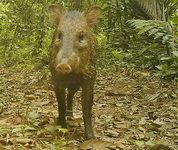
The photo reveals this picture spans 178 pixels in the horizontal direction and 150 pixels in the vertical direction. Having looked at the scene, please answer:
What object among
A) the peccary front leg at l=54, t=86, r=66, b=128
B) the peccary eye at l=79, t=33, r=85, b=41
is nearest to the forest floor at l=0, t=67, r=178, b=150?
the peccary front leg at l=54, t=86, r=66, b=128

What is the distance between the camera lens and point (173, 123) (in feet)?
14.0

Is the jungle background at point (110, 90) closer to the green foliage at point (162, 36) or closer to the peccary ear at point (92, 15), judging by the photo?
the green foliage at point (162, 36)

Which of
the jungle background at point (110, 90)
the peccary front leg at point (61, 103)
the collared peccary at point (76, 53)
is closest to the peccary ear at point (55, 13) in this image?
the collared peccary at point (76, 53)

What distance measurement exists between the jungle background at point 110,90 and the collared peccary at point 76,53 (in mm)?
393

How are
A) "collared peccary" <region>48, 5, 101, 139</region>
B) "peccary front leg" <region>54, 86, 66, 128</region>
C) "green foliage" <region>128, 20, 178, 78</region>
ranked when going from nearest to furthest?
1. "collared peccary" <region>48, 5, 101, 139</region>
2. "peccary front leg" <region>54, 86, 66, 128</region>
3. "green foliage" <region>128, 20, 178, 78</region>

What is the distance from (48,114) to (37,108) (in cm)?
35

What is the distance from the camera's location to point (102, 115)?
4.79 meters

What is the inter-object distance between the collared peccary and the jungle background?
1.29 ft

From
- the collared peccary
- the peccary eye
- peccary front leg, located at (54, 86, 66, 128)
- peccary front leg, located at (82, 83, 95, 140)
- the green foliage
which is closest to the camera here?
the collared peccary

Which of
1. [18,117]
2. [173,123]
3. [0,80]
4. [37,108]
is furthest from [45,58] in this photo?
[173,123]

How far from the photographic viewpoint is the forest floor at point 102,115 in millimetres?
3160

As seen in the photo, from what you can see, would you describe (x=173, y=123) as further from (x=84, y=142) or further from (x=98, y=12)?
(x=98, y=12)

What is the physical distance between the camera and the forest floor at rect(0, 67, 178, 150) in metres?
3.16

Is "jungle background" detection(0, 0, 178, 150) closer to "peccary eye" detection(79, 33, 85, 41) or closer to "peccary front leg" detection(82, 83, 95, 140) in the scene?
"peccary front leg" detection(82, 83, 95, 140)
